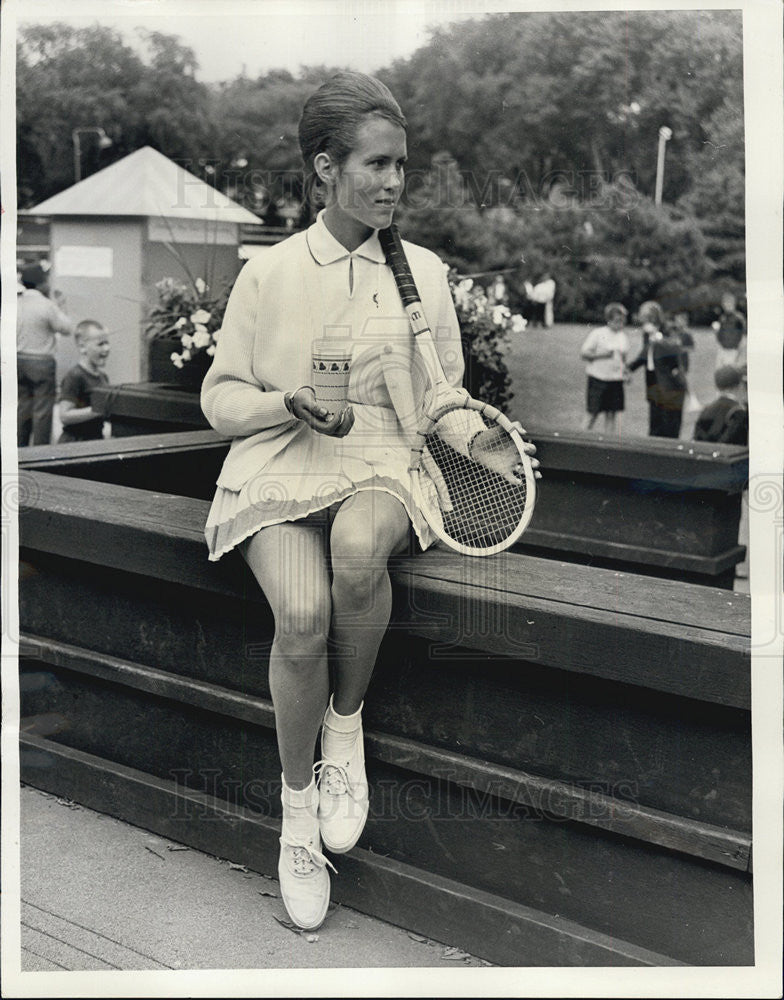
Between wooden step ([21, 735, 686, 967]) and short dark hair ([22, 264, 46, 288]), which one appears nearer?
wooden step ([21, 735, 686, 967])

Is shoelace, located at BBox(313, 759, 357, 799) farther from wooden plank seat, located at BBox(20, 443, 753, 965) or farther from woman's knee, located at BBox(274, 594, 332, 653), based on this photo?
woman's knee, located at BBox(274, 594, 332, 653)

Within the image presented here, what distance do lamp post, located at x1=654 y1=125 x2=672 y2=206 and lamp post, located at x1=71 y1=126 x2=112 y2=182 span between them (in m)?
3.83

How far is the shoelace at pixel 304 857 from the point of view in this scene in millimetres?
2682

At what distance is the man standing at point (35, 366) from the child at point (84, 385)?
0.10 meters

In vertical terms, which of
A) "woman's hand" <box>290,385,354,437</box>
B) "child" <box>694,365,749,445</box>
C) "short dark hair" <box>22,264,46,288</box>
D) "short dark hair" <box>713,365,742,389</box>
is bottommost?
"woman's hand" <box>290,385,354,437</box>

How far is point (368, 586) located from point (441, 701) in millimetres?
348

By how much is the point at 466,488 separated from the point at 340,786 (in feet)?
2.48

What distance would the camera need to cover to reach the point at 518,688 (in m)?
2.59

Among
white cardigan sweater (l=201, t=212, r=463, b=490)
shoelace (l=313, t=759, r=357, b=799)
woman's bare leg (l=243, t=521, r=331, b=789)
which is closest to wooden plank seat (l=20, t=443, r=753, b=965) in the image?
shoelace (l=313, t=759, r=357, b=799)

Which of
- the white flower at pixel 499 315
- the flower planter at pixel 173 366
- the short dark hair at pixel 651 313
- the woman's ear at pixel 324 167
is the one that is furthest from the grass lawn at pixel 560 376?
the woman's ear at pixel 324 167

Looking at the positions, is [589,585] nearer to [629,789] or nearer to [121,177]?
[629,789]

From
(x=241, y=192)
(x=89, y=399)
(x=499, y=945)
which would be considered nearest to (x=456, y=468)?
(x=499, y=945)

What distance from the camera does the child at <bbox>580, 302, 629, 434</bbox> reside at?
341 inches

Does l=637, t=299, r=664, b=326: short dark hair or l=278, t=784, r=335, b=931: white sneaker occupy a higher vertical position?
l=637, t=299, r=664, b=326: short dark hair
